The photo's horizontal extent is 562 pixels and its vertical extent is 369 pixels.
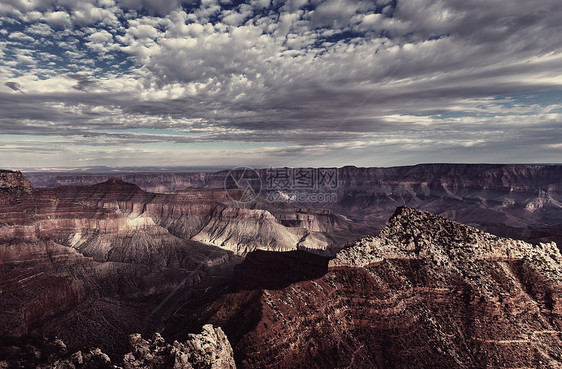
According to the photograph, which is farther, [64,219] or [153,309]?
[64,219]

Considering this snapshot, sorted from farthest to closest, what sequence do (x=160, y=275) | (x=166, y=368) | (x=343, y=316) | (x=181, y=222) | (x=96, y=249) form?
(x=181, y=222) < (x=96, y=249) < (x=160, y=275) < (x=343, y=316) < (x=166, y=368)

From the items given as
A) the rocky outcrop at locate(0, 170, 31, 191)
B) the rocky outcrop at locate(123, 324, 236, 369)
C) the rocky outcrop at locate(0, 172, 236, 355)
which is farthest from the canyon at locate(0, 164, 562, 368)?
the rocky outcrop at locate(0, 170, 31, 191)

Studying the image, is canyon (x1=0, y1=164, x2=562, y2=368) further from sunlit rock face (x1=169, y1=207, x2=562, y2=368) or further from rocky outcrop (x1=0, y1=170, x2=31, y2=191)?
rocky outcrop (x1=0, y1=170, x2=31, y2=191)

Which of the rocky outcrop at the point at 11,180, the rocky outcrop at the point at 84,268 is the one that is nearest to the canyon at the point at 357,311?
the rocky outcrop at the point at 84,268

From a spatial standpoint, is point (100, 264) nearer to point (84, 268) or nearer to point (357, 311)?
point (84, 268)

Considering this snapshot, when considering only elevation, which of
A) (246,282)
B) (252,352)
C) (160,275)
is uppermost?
(252,352)

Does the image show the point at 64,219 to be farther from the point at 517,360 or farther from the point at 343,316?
the point at 517,360

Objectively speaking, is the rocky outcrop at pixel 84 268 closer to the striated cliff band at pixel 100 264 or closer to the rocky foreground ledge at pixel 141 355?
the striated cliff band at pixel 100 264

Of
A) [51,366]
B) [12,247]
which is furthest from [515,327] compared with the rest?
[12,247]
